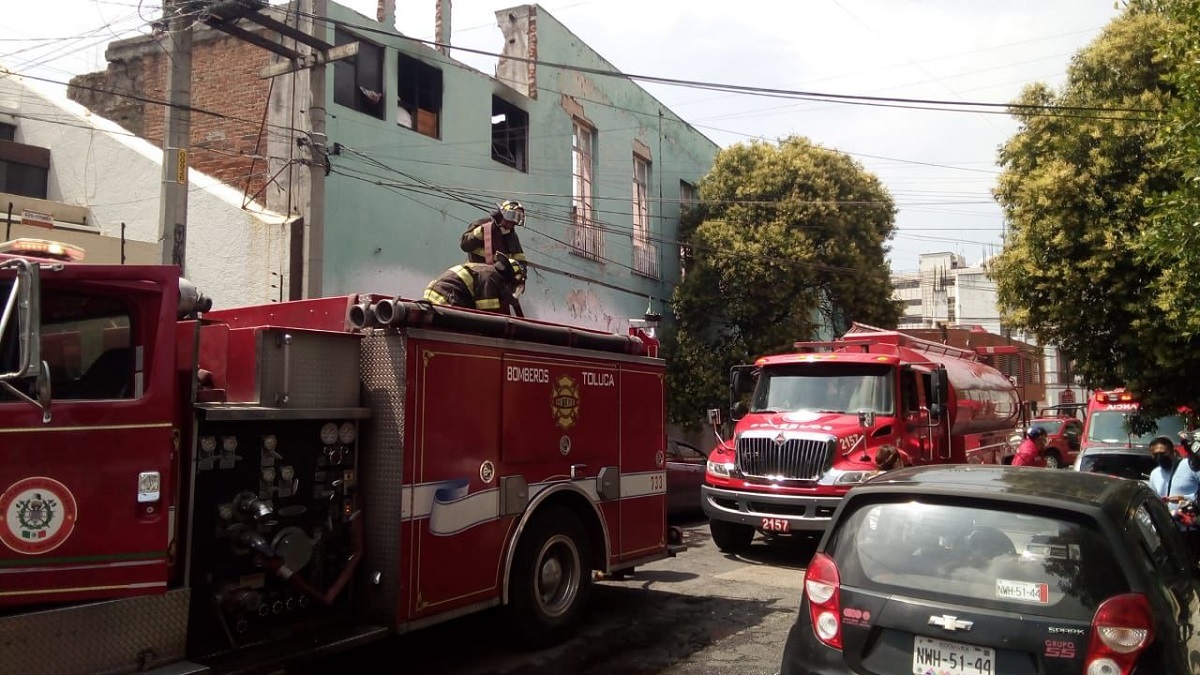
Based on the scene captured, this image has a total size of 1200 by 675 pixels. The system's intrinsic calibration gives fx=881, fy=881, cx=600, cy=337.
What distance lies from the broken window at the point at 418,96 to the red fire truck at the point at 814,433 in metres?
6.80

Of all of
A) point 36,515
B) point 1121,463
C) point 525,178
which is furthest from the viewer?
point 525,178

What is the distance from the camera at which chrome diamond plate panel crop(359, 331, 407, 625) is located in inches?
207

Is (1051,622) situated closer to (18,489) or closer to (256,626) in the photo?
(256,626)

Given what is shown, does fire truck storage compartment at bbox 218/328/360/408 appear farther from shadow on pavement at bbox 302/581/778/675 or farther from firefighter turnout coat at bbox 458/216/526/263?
firefighter turnout coat at bbox 458/216/526/263

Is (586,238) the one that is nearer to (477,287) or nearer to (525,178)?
(525,178)

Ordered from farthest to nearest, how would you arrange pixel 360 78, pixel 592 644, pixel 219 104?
1. pixel 219 104
2. pixel 360 78
3. pixel 592 644

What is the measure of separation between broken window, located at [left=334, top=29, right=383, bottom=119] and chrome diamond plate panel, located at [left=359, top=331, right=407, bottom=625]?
8587 mm

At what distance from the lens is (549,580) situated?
6633 millimetres

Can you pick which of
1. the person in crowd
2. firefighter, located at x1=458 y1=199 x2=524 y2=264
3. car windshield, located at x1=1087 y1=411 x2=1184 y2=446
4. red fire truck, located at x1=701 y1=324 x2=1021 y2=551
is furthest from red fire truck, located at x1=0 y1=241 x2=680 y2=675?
car windshield, located at x1=1087 y1=411 x2=1184 y2=446

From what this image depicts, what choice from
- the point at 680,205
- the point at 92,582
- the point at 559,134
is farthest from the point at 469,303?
the point at 680,205

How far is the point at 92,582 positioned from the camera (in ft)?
13.6

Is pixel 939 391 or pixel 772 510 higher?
pixel 939 391

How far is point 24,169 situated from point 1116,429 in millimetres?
18049

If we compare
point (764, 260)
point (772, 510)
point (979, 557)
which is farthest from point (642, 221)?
point (979, 557)
